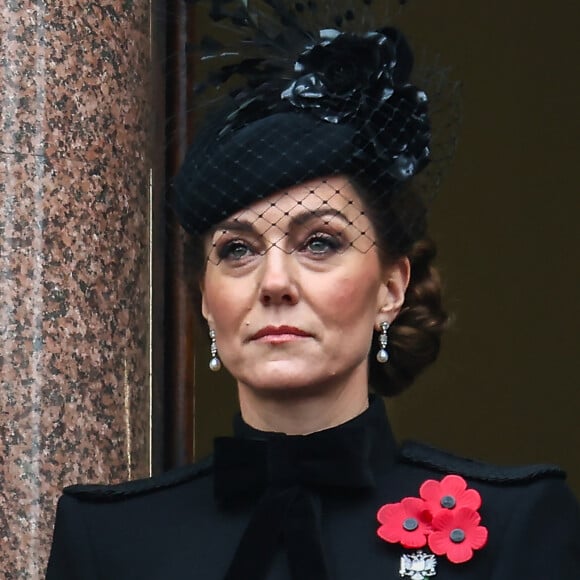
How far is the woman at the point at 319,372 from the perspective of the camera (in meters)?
2.58

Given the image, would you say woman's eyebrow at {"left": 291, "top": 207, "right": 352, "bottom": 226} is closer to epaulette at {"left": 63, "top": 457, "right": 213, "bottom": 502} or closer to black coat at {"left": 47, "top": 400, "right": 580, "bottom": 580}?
black coat at {"left": 47, "top": 400, "right": 580, "bottom": 580}

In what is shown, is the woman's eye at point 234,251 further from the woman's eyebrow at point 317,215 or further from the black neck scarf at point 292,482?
the black neck scarf at point 292,482

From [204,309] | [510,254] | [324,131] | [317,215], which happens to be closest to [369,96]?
[324,131]

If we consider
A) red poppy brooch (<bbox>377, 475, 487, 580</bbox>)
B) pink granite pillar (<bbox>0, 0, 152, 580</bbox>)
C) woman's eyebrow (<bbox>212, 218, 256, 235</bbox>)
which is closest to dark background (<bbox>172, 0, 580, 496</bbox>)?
pink granite pillar (<bbox>0, 0, 152, 580</bbox>)

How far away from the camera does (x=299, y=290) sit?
103 inches

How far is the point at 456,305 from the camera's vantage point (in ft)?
17.3

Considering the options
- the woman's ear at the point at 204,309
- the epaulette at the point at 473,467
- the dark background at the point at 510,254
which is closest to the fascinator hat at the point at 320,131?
the woman's ear at the point at 204,309

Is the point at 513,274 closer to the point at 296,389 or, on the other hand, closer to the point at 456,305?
the point at 456,305

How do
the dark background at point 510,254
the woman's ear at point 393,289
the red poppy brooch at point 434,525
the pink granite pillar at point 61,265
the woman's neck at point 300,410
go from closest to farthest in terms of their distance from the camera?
1. the red poppy brooch at point 434,525
2. the woman's neck at point 300,410
3. the woman's ear at point 393,289
4. the pink granite pillar at point 61,265
5. the dark background at point 510,254

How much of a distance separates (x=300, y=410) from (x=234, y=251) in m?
0.29

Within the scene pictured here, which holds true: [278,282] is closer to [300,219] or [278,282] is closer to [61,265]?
[300,219]

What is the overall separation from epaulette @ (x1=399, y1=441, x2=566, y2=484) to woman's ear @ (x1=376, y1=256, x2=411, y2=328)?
22 cm

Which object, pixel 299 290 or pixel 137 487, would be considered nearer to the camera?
pixel 299 290

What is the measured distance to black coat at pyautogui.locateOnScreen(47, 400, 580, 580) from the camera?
8.34 feet
